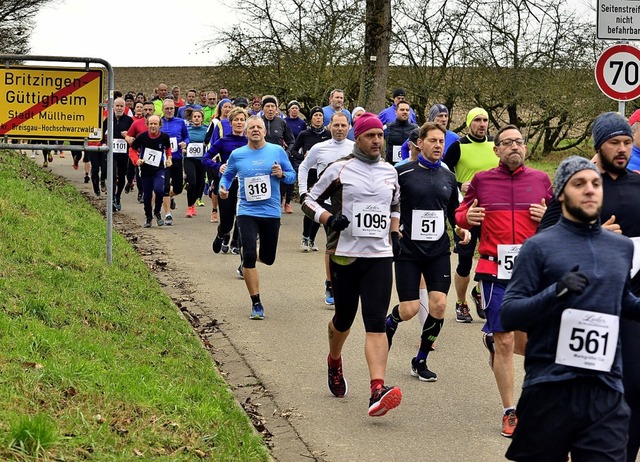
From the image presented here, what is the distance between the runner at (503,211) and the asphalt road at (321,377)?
565 mm

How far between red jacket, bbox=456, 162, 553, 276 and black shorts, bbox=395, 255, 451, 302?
3.54 ft

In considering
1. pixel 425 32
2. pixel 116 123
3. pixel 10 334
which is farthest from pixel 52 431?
pixel 425 32

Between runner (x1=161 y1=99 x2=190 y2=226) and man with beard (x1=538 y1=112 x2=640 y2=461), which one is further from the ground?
man with beard (x1=538 y1=112 x2=640 y2=461)

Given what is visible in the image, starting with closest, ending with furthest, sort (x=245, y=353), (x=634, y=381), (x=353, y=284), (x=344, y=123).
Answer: (x=634, y=381) → (x=353, y=284) → (x=245, y=353) → (x=344, y=123)

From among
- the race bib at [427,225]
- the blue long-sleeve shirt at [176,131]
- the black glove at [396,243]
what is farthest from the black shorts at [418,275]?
the blue long-sleeve shirt at [176,131]

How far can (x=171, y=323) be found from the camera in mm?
10367

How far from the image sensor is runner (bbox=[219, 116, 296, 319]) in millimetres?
11609

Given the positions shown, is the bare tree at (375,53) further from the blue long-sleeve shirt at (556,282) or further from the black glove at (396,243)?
the blue long-sleeve shirt at (556,282)

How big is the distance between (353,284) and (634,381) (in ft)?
9.63

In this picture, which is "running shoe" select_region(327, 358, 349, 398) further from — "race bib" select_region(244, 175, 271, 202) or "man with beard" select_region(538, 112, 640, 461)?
"race bib" select_region(244, 175, 271, 202)

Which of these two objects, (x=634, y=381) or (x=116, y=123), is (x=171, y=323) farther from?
(x=116, y=123)

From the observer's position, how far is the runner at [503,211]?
773 cm

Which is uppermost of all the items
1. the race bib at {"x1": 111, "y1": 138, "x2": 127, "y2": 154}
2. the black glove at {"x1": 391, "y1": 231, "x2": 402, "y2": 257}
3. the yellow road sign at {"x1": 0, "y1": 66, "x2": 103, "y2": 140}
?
the yellow road sign at {"x1": 0, "y1": 66, "x2": 103, "y2": 140}

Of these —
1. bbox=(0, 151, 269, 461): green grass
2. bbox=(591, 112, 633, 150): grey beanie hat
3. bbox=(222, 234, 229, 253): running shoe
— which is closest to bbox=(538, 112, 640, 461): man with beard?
→ bbox=(591, 112, 633, 150): grey beanie hat
